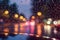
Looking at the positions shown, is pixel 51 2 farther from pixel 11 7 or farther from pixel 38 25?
pixel 11 7

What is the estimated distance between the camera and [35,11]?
6.41 feet

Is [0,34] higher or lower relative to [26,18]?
lower

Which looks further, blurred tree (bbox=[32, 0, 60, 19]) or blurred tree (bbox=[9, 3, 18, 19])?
blurred tree (bbox=[32, 0, 60, 19])

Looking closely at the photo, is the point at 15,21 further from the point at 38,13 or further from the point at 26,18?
the point at 38,13

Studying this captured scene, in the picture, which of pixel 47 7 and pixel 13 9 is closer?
pixel 13 9

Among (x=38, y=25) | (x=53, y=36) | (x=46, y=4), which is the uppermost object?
(x=46, y=4)

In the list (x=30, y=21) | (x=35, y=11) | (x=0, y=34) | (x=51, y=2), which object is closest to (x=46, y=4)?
(x=51, y=2)

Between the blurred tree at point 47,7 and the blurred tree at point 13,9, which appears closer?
the blurred tree at point 13,9

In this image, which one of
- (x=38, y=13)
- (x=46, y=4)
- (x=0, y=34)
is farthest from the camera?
(x=46, y=4)

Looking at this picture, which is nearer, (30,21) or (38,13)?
(30,21)

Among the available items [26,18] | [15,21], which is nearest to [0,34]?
[15,21]

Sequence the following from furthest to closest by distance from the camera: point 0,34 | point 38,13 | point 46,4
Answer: point 46,4 → point 38,13 → point 0,34

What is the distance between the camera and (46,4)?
208cm

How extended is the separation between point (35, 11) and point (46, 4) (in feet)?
0.68
